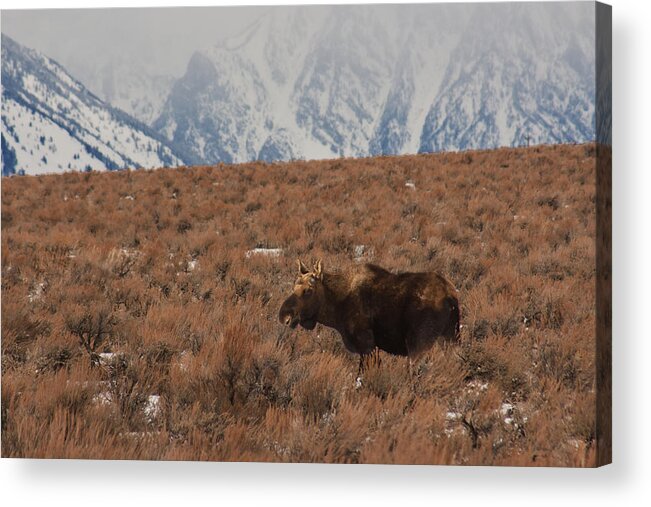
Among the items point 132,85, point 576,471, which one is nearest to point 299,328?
point 576,471

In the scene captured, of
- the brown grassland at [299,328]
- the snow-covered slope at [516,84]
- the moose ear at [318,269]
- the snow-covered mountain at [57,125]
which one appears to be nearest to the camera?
the brown grassland at [299,328]

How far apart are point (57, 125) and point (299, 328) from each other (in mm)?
3261

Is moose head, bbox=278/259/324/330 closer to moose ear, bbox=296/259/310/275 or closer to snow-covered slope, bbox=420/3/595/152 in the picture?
moose ear, bbox=296/259/310/275

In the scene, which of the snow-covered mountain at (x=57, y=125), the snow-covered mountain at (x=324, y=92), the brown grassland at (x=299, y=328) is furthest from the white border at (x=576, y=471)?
the snow-covered mountain at (x=57, y=125)

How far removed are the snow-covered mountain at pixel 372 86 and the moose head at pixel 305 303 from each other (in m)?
1.41

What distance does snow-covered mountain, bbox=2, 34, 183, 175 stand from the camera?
7828 millimetres

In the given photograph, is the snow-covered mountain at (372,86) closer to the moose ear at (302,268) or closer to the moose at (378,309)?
the moose ear at (302,268)

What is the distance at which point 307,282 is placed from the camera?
7.02m

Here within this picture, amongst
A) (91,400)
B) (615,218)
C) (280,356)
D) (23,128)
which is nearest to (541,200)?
(615,218)

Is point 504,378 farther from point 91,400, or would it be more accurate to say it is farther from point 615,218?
point 91,400

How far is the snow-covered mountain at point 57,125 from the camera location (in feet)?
25.7

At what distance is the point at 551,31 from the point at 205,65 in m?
3.22

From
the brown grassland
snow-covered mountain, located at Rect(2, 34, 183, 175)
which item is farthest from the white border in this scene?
snow-covered mountain, located at Rect(2, 34, 183, 175)

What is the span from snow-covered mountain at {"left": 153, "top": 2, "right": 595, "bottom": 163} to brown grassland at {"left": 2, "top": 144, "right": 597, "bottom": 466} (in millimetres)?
629
